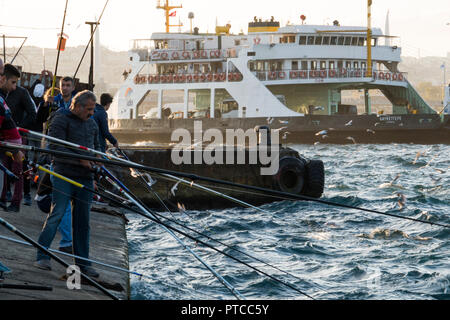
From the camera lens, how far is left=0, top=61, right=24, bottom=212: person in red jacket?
6.14m

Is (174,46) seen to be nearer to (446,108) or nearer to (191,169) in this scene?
(446,108)

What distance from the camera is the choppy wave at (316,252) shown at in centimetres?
784

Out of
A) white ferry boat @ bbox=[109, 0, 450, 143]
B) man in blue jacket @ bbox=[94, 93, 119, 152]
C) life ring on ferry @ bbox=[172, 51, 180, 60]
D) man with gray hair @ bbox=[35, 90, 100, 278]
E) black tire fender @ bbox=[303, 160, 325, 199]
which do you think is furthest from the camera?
life ring on ferry @ bbox=[172, 51, 180, 60]

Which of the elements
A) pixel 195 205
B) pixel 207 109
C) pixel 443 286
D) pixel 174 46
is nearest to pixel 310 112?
pixel 207 109

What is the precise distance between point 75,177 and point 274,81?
37.8m

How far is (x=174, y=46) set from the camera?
4591 centimetres

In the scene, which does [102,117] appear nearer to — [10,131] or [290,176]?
[10,131]

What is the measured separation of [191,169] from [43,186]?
807 centimetres

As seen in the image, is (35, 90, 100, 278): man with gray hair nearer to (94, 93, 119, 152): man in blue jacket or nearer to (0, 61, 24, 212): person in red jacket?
(0, 61, 24, 212): person in red jacket
